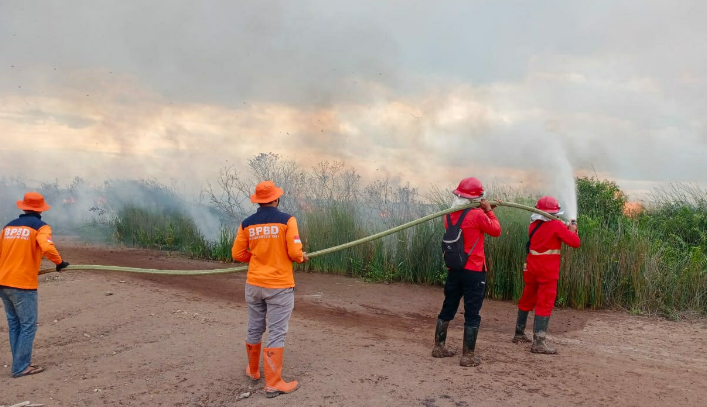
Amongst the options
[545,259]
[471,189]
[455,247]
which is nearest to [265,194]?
[455,247]

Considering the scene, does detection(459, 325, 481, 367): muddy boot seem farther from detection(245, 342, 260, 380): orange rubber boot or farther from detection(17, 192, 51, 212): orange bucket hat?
detection(17, 192, 51, 212): orange bucket hat

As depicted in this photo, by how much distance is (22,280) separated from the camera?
17.6 feet

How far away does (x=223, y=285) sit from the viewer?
31.6 feet

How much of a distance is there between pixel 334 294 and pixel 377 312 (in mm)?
1254

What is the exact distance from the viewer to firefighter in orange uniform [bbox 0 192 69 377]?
5336mm

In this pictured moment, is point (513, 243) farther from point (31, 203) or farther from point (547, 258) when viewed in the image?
point (31, 203)

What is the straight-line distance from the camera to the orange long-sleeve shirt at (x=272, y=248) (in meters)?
4.59

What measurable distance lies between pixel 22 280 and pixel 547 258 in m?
5.62

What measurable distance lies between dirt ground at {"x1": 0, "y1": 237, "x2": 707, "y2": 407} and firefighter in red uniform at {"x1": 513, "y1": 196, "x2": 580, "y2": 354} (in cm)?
36

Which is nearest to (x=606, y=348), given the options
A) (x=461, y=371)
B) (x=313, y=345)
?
(x=461, y=371)

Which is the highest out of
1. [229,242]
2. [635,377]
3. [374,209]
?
[374,209]

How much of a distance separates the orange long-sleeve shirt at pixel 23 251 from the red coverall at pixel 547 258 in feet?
17.1

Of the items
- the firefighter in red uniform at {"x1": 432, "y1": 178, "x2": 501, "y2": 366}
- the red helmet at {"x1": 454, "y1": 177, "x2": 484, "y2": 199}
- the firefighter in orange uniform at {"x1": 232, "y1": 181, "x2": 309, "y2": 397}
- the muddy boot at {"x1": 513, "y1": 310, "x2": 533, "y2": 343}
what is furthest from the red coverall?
the firefighter in orange uniform at {"x1": 232, "y1": 181, "x2": 309, "y2": 397}

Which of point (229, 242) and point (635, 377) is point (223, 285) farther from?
point (635, 377)
